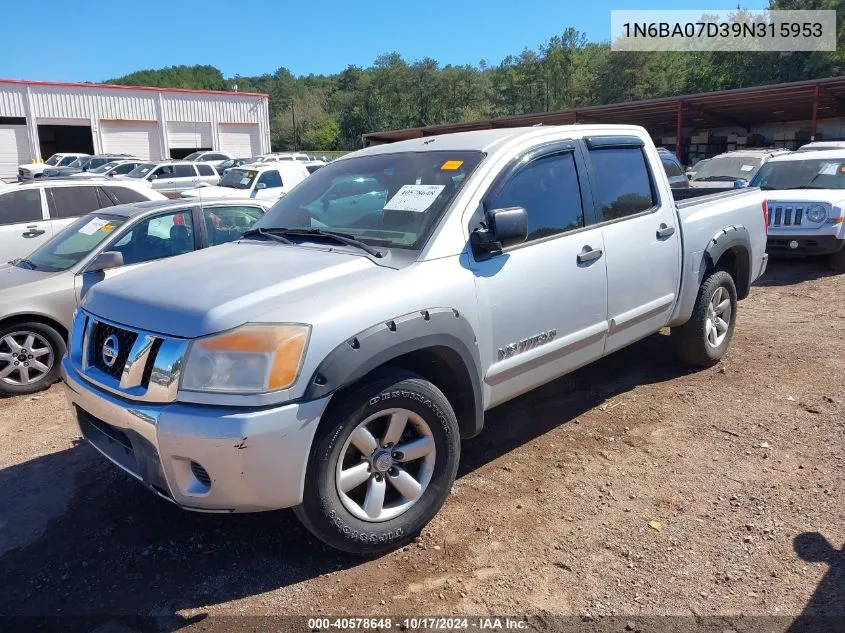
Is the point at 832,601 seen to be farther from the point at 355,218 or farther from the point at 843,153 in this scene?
the point at 843,153

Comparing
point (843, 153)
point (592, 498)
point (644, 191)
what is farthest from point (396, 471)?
point (843, 153)

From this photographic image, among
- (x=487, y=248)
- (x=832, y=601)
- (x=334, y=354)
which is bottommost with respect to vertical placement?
(x=832, y=601)

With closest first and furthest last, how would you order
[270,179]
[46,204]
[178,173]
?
[46,204], [270,179], [178,173]

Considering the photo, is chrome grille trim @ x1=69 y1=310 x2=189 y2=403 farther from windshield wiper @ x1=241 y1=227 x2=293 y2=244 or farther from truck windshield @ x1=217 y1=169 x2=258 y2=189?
truck windshield @ x1=217 y1=169 x2=258 y2=189

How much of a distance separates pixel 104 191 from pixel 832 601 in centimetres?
861

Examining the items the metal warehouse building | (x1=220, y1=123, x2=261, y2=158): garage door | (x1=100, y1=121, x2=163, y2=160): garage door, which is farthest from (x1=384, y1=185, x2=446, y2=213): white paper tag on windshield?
(x1=220, y1=123, x2=261, y2=158): garage door

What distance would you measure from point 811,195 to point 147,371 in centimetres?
981

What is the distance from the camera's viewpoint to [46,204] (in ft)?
27.1

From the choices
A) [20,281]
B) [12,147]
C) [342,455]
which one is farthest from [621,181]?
[12,147]

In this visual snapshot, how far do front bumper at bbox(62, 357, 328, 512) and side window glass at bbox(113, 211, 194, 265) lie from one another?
11.3ft

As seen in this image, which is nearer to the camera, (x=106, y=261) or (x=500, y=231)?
(x=500, y=231)

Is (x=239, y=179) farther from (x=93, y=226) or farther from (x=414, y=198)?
(x=414, y=198)

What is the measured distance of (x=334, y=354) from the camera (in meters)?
2.72

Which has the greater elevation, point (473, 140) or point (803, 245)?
point (473, 140)
